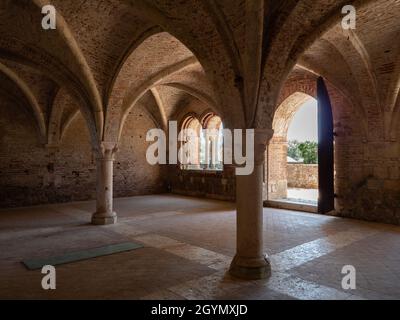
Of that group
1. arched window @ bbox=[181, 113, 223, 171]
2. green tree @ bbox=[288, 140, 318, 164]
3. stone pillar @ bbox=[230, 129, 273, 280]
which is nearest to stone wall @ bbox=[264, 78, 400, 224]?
arched window @ bbox=[181, 113, 223, 171]

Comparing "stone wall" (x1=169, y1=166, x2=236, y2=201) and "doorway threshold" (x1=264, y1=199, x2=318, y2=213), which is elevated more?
"stone wall" (x1=169, y1=166, x2=236, y2=201)

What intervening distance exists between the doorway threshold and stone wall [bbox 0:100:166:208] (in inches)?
233

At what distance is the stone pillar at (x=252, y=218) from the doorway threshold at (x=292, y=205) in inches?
203

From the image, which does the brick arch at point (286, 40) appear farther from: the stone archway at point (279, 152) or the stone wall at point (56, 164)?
the stone wall at point (56, 164)

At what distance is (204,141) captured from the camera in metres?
12.7

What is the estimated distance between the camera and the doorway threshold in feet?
27.7

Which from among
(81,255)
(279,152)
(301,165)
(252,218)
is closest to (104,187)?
(81,255)

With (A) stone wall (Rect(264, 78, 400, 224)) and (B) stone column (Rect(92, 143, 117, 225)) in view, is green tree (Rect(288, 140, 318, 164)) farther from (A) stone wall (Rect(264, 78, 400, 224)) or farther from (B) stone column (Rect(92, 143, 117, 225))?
(B) stone column (Rect(92, 143, 117, 225))

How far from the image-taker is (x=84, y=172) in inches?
446

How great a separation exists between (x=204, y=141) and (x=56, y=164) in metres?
5.89

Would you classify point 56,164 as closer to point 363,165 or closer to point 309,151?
point 363,165

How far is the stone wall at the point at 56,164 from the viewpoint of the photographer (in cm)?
977

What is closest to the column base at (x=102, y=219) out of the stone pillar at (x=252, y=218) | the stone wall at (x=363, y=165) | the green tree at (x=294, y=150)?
the stone pillar at (x=252, y=218)

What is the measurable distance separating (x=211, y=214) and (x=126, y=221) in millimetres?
2354
